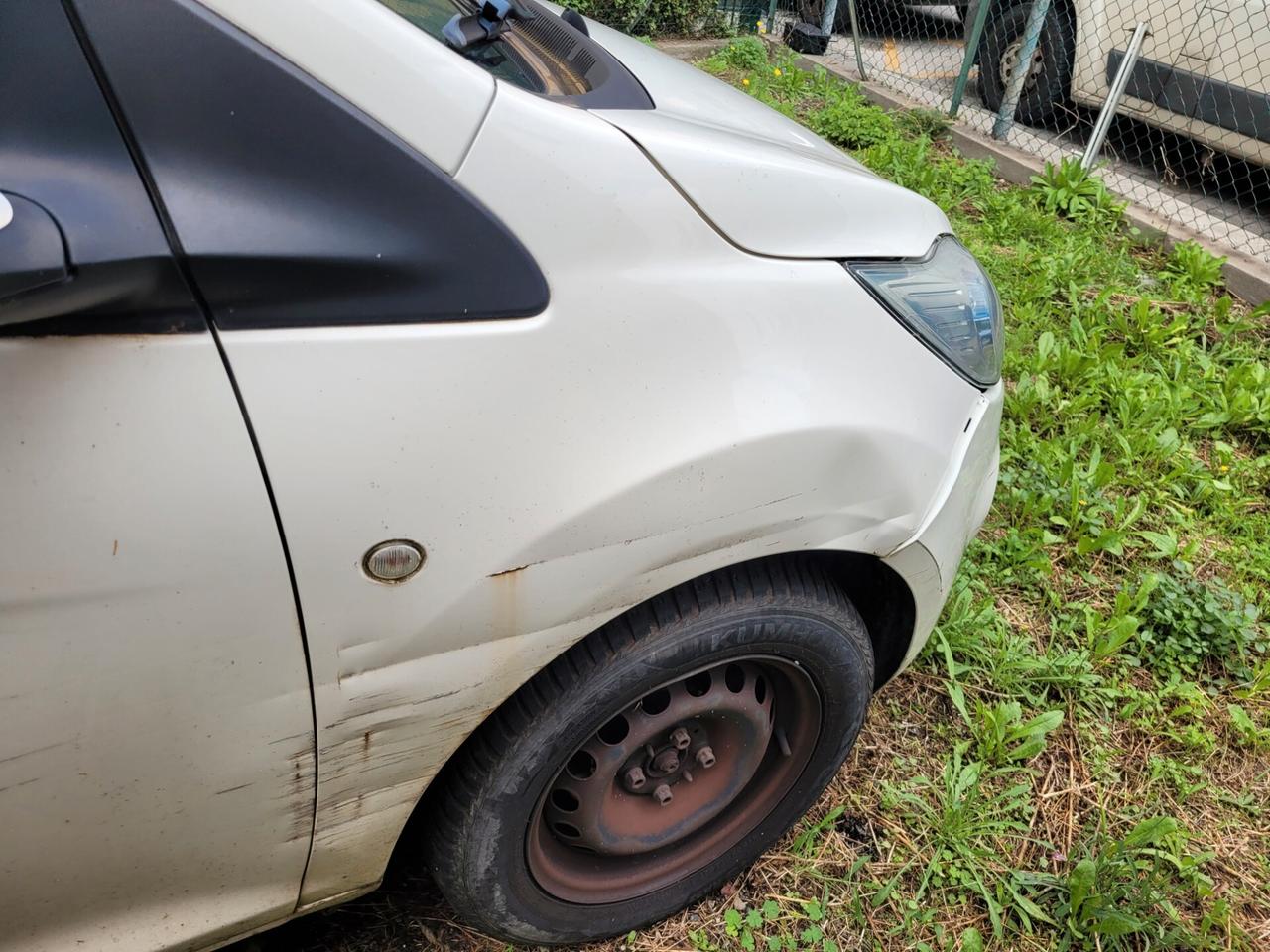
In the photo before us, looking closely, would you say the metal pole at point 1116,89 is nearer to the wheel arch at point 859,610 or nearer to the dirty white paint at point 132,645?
the wheel arch at point 859,610

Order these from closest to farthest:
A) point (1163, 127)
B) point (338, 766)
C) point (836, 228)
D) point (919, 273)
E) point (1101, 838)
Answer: point (338, 766) < point (836, 228) < point (919, 273) < point (1101, 838) < point (1163, 127)

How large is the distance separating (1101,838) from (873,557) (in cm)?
98

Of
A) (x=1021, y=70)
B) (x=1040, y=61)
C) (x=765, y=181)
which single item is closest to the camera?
(x=765, y=181)

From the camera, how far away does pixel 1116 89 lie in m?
Result: 4.29

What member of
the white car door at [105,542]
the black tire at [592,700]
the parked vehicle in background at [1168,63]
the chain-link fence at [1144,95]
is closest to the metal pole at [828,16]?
the chain-link fence at [1144,95]

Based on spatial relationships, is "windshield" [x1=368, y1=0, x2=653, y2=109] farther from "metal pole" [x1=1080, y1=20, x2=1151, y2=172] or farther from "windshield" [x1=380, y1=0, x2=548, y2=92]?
"metal pole" [x1=1080, y1=20, x2=1151, y2=172]

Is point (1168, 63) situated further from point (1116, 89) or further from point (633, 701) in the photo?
point (633, 701)

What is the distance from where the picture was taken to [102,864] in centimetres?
101

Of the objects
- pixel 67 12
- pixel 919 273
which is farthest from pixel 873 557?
pixel 67 12

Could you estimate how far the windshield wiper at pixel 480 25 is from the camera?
4.24ft

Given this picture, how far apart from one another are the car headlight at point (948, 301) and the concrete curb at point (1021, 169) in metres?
2.98

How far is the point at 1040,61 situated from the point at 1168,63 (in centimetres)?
97

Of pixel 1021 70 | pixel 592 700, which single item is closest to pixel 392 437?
pixel 592 700

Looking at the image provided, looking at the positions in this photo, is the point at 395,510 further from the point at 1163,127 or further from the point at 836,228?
the point at 1163,127
